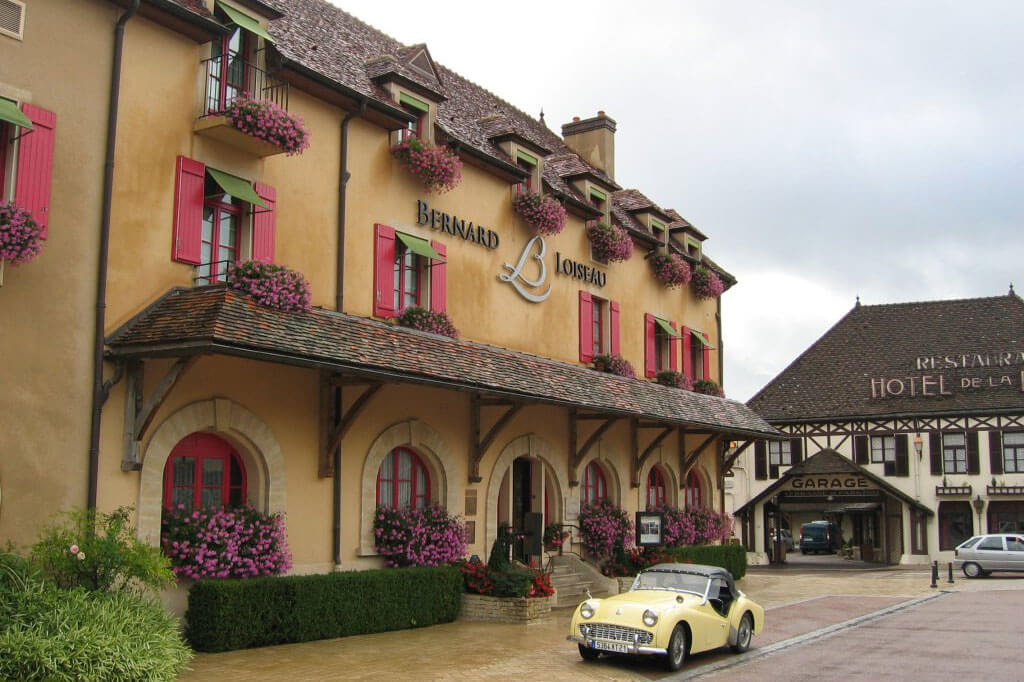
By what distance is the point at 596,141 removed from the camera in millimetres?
30672

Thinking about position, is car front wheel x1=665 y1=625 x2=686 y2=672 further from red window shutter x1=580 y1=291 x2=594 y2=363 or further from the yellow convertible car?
red window shutter x1=580 y1=291 x2=594 y2=363

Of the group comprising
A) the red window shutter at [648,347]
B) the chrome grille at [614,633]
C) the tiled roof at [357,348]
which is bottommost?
the chrome grille at [614,633]

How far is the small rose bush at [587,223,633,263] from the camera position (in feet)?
79.6

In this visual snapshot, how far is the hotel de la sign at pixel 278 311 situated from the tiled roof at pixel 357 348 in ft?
0.19

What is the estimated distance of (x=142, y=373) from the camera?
13.3 meters

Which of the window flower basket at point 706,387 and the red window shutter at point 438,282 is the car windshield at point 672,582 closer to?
the red window shutter at point 438,282

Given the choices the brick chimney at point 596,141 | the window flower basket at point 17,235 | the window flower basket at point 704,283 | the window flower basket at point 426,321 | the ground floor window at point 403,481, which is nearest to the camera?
the window flower basket at point 17,235

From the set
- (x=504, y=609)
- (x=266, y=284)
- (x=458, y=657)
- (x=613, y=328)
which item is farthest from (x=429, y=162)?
(x=458, y=657)

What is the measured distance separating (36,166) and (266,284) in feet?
11.0

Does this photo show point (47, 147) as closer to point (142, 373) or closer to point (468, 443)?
point (142, 373)

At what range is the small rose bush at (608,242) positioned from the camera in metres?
24.3

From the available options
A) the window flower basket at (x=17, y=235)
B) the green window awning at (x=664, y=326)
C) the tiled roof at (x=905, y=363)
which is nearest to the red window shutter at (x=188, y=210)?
the window flower basket at (x=17, y=235)

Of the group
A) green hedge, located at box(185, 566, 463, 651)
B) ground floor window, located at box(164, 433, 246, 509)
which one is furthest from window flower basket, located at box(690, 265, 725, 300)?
ground floor window, located at box(164, 433, 246, 509)

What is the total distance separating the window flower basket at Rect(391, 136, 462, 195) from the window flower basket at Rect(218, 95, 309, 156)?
3082 millimetres
